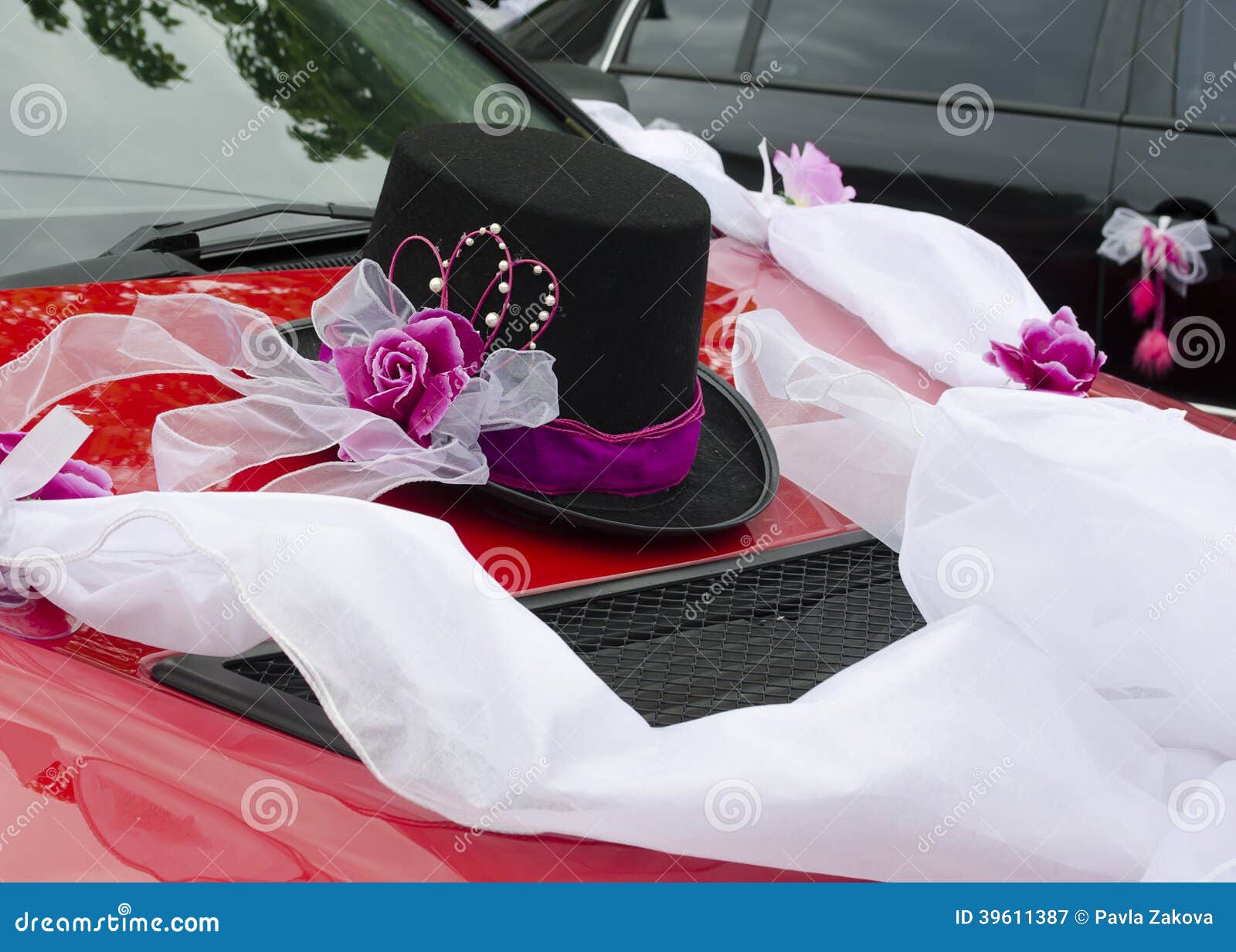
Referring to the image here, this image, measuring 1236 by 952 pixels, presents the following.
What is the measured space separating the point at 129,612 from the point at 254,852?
0.81ft

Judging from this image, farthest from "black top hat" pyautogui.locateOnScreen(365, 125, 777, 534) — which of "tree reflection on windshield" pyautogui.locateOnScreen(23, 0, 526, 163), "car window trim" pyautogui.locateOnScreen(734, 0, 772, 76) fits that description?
"car window trim" pyautogui.locateOnScreen(734, 0, 772, 76)

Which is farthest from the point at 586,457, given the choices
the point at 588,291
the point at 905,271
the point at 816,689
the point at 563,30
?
the point at 563,30

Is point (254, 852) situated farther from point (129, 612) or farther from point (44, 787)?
point (129, 612)

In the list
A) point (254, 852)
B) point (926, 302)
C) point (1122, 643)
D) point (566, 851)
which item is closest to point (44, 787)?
point (254, 852)

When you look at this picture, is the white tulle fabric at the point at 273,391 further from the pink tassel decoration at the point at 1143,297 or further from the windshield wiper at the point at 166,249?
the pink tassel decoration at the point at 1143,297

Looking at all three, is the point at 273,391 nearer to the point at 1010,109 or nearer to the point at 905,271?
the point at 905,271

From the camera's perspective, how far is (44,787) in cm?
83

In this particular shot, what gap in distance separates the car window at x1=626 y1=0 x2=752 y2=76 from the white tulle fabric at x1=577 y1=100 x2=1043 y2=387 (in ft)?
5.46

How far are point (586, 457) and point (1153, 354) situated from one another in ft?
8.31

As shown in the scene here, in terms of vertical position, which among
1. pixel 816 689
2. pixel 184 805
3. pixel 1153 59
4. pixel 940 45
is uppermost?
pixel 1153 59

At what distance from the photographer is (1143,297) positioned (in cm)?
337

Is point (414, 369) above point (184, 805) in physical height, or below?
above

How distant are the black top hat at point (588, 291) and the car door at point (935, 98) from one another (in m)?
2.27

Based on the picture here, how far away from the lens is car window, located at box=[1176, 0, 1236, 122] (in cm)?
341
